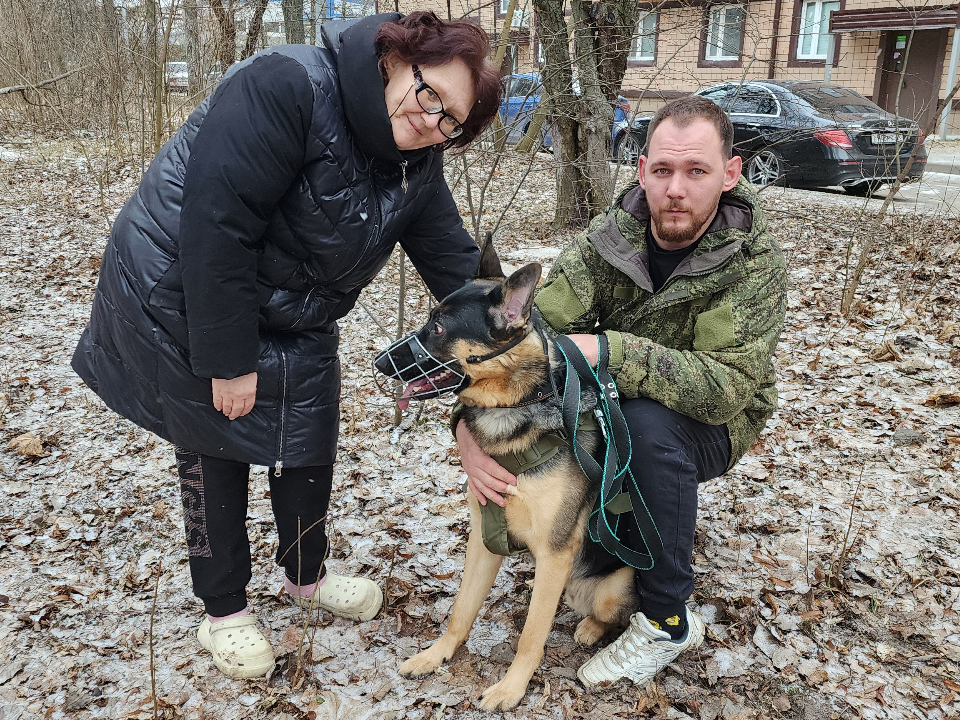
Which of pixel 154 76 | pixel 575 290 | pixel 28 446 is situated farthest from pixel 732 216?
pixel 154 76

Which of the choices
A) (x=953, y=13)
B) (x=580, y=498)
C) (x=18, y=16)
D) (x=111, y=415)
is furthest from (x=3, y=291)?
(x=953, y=13)

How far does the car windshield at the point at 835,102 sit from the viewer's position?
30.2ft

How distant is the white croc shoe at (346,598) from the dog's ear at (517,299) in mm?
1426

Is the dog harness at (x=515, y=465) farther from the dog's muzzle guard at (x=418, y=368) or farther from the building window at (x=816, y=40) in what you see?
the building window at (x=816, y=40)

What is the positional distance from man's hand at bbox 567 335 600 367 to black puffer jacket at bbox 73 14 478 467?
77 cm

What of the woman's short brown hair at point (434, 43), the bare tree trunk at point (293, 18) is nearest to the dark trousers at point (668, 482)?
the woman's short brown hair at point (434, 43)

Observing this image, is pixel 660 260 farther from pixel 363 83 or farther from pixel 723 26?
pixel 723 26

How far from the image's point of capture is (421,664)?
277 cm

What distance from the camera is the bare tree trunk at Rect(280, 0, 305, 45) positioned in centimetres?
560

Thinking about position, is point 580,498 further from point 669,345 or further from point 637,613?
point 669,345

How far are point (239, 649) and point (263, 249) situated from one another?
1528 millimetres

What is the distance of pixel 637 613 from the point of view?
2.71 m

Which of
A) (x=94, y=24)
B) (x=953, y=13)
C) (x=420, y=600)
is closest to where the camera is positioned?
(x=420, y=600)

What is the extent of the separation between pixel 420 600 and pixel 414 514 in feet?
2.43
